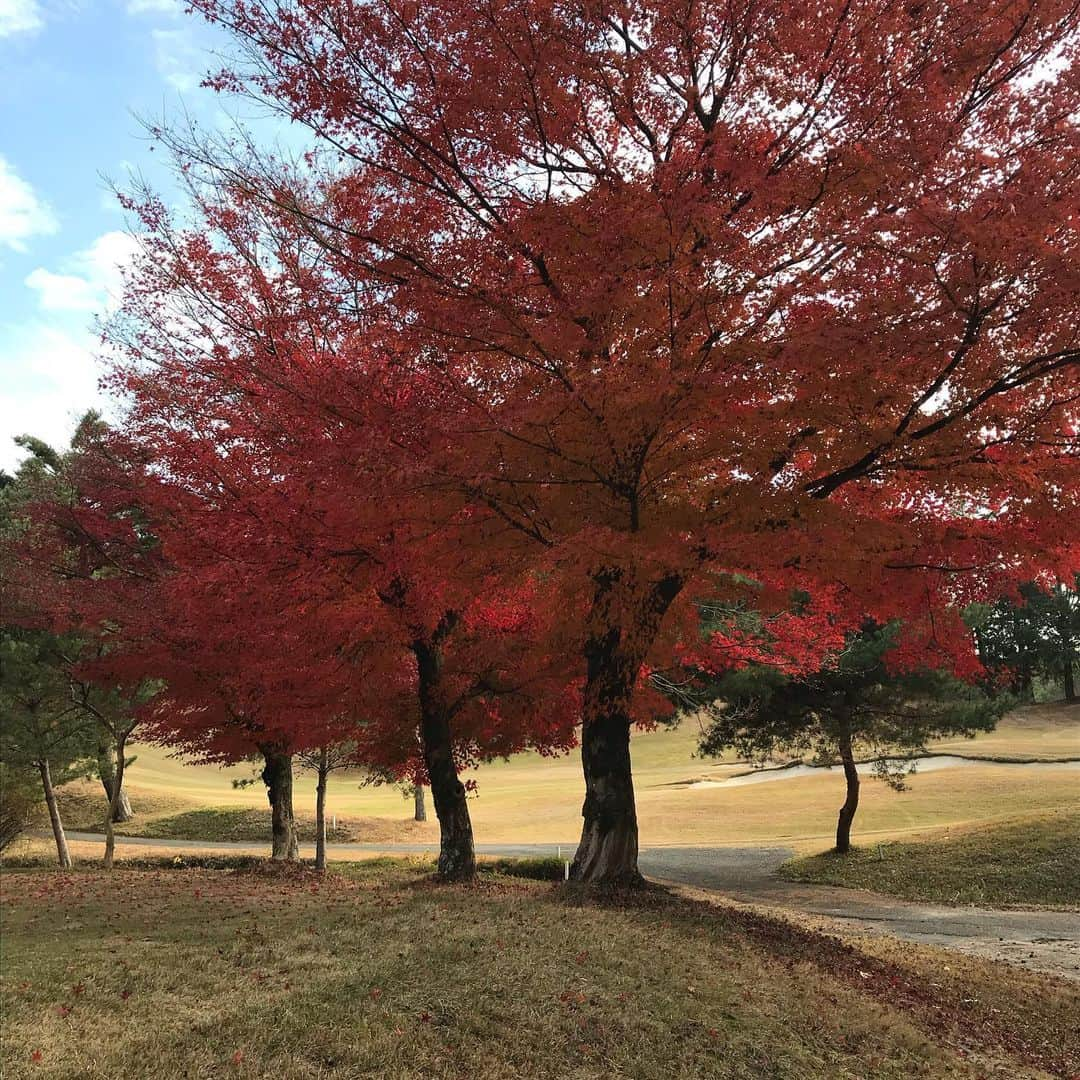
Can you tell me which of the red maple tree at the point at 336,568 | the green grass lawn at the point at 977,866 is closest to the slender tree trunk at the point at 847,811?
the green grass lawn at the point at 977,866

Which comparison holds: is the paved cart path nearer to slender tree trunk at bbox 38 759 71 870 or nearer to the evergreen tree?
the evergreen tree

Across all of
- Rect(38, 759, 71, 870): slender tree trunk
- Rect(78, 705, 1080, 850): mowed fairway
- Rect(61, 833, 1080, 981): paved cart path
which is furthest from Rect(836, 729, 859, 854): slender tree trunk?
Rect(38, 759, 71, 870): slender tree trunk

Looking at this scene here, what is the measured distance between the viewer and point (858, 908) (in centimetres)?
1602

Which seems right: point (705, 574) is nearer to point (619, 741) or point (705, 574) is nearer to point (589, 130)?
point (619, 741)

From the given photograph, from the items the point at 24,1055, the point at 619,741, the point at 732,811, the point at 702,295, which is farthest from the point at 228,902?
the point at 732,811

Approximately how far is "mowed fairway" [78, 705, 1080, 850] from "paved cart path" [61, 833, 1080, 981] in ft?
11.2

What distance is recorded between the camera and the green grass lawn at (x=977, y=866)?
16.9m

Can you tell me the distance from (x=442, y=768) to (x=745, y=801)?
27.3m

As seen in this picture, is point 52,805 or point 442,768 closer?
point 442,768

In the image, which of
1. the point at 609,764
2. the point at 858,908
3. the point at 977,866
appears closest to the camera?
the point at 609,764

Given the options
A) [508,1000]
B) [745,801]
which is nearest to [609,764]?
[508,1000]

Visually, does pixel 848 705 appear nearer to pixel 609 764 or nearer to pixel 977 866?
pixel 977 866

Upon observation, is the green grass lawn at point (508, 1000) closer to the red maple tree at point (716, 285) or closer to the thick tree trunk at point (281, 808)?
the red maple tree at point (716, 285)

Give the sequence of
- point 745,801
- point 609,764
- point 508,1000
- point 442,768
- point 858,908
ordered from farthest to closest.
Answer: point 745,801 < point 858,908 < point 442,768 < point 609,764 < point 508,1000
